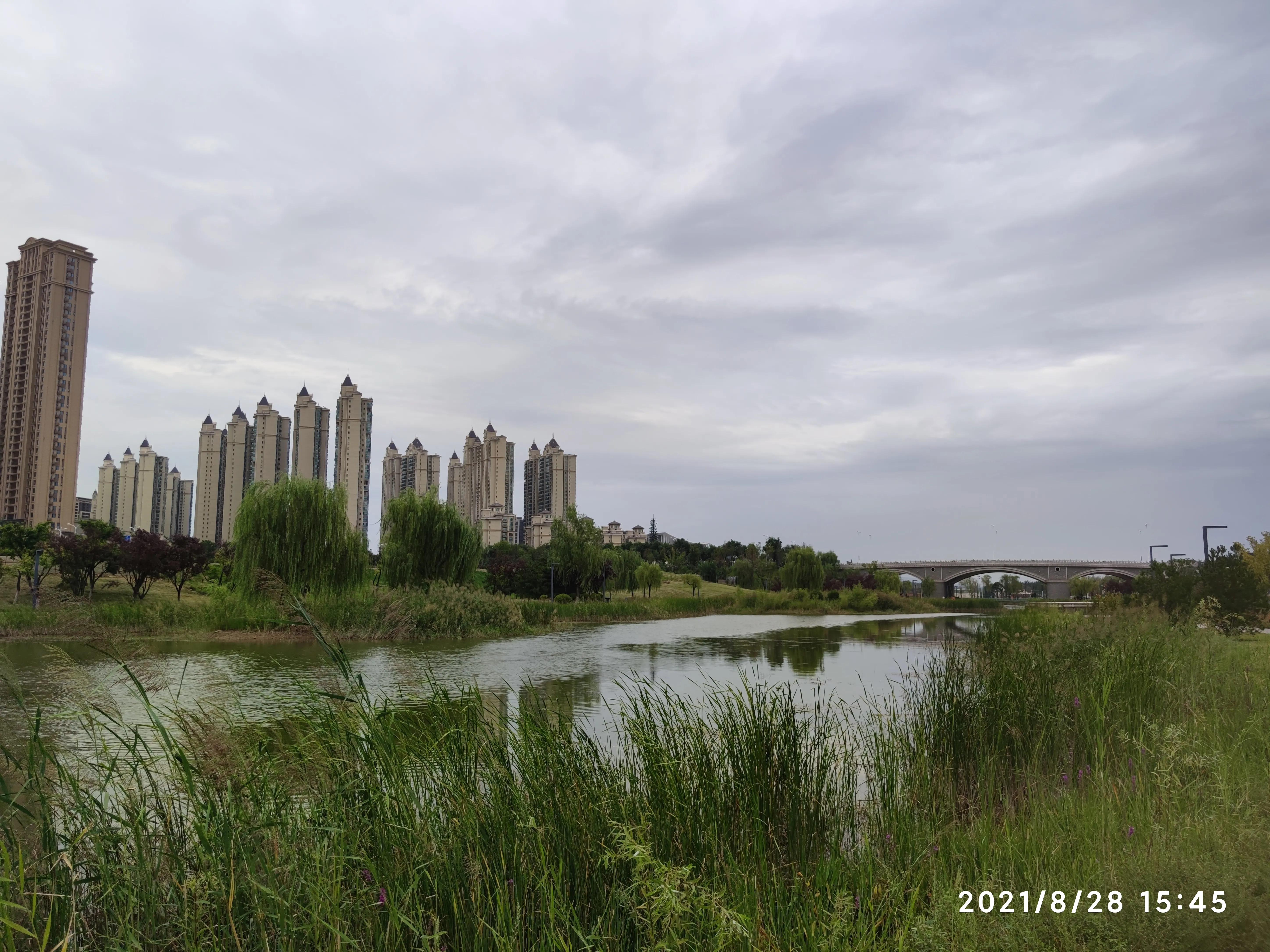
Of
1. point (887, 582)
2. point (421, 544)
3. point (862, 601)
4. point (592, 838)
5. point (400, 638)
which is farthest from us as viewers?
point (887, 582)

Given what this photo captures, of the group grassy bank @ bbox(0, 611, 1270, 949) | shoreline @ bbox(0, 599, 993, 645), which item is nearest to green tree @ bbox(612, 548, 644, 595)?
shoreline @ bbox(0, 599, 993, 645)

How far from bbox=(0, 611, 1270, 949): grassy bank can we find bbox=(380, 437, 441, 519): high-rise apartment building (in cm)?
9260

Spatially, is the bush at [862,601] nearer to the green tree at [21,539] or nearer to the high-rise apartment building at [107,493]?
the green tree at [21,539]

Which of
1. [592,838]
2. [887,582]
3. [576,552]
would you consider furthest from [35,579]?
[887,582]

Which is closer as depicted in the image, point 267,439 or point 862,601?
point 862,601

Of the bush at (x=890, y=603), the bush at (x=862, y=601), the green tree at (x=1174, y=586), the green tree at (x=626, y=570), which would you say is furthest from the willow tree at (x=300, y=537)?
the bush at (x=890, y=603)

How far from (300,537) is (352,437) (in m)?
60.1

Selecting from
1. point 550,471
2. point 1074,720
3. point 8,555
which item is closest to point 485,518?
point 550,471

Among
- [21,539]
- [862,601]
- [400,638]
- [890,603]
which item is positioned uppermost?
[21,539]

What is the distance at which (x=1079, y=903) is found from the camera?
230cm

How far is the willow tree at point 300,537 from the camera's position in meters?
20.4

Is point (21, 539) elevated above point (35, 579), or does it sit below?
above

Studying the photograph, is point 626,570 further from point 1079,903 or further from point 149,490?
point 149,490

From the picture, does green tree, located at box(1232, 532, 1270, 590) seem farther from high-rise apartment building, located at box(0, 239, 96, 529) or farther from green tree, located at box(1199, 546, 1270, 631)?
high-rise apartment building, located at box(0, 239, 96, 529)
